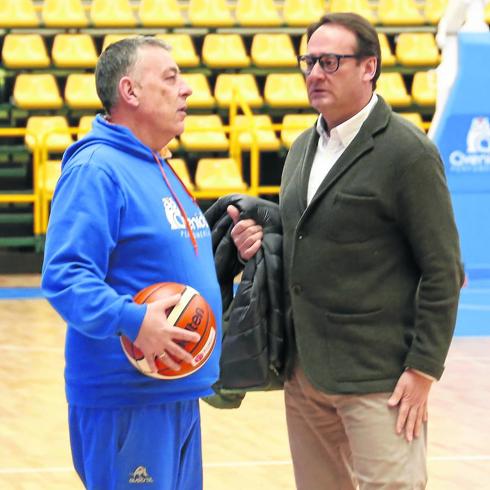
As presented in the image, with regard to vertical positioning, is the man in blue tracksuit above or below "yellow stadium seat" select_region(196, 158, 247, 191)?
above

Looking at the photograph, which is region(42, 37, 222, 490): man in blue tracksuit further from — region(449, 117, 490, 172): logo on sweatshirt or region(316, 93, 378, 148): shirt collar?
region(449, 117, 490, 172): logo on sweatshirt

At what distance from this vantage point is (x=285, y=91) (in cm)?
1149

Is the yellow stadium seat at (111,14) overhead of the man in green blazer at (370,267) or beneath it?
beneath

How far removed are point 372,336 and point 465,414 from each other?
9.51 ft

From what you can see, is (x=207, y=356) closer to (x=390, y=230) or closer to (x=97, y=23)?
(x=390, y=230)

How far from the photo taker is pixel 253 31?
1202 cm

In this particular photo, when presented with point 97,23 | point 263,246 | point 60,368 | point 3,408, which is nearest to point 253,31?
point 97,23

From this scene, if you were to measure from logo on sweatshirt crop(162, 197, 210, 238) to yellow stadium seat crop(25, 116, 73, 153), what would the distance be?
7.86 m

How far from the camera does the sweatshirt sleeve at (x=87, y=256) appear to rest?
2.52m

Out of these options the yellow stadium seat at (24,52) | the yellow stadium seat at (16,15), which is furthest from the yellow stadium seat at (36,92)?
→ the yellow stadium seat at (16,15)

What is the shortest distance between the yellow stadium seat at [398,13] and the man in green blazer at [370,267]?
30.4 ft

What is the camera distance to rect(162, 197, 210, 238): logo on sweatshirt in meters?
2.73

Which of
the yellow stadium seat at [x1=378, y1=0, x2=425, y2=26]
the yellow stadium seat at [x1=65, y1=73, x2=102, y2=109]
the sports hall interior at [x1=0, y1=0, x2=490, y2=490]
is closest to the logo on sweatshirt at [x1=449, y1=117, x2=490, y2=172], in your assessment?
the sports hall interior at [x1=0, y1=0, x2=490, y2=490]

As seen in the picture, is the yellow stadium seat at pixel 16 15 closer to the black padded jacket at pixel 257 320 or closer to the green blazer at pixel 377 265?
the black padded jacket at pixel 257 320
